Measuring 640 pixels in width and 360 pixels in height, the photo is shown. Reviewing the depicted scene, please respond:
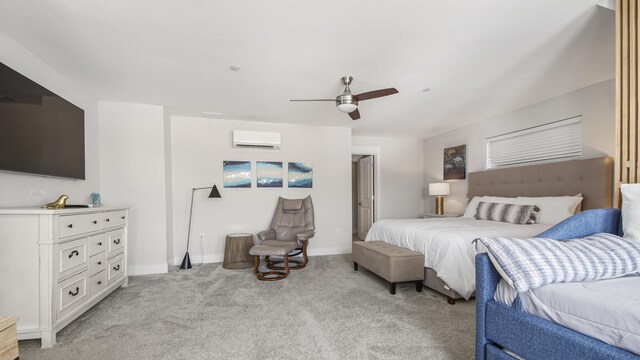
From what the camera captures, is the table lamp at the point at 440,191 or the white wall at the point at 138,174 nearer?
the white wall at the point at 138,174

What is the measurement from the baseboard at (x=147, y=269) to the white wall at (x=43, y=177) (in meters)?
1.07

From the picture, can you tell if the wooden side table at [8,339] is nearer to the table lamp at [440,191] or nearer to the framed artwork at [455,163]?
the table lamp at [440,191]

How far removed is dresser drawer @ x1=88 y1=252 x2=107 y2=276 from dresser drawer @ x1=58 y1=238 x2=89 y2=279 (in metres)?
0.10

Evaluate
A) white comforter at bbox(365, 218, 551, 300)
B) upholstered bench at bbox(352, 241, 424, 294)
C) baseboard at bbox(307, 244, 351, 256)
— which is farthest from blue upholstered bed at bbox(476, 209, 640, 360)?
baseboard at bbox(307, 244, 351, 256)

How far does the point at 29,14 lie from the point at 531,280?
11.0 ft

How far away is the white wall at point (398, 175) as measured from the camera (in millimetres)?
5801

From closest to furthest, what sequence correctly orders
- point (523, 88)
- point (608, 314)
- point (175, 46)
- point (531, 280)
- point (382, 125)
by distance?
1. point (608, 314)
2. point (531, 280)
3. point (175, 46)
4. point (523, 88)
5. point (382, 125)

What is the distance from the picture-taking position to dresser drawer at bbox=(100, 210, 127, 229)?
2664 millimetres

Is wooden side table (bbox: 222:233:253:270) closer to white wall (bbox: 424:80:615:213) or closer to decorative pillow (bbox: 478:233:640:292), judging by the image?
decorative pillow (bbox: 478:233:640:292)

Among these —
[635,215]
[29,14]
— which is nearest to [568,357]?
[635,215]

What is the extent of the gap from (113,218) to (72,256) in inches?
28.5

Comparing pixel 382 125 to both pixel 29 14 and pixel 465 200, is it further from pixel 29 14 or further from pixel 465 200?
pixel 29 14

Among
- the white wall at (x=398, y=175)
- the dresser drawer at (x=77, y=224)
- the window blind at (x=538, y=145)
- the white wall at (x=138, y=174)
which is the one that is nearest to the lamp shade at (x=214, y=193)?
the white wall at (x=138, y=174)

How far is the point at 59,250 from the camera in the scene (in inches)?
79.6
